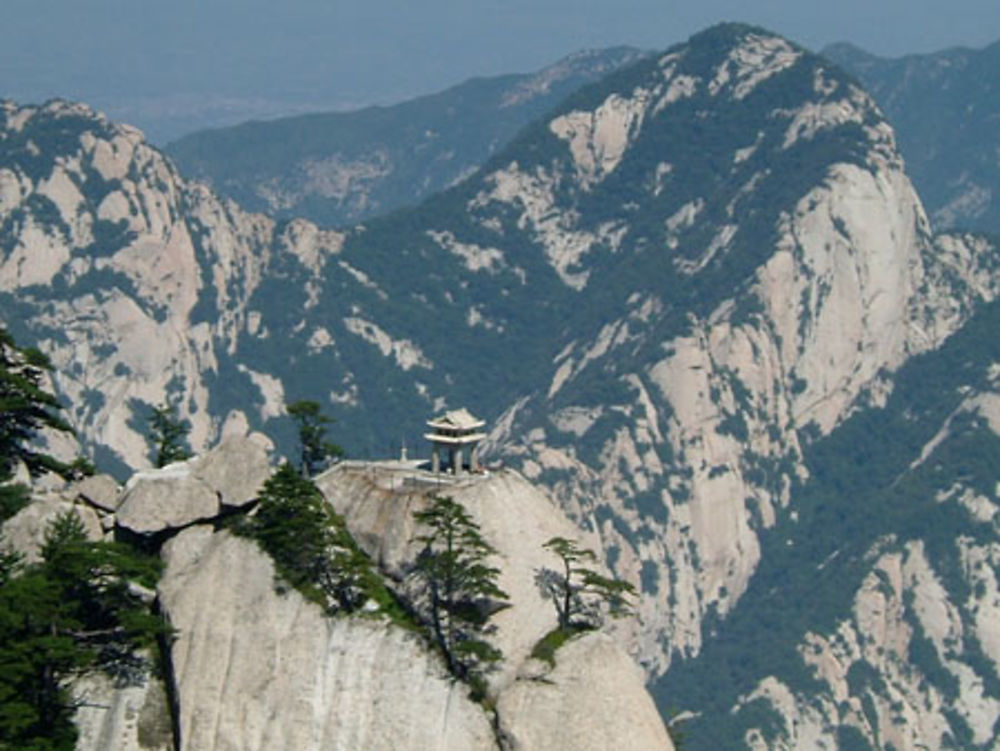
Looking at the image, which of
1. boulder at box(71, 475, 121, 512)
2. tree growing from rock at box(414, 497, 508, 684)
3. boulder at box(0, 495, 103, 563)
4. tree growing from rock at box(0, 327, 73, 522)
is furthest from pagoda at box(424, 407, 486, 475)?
tree growing from rock at box(0, 327, 73, 522)

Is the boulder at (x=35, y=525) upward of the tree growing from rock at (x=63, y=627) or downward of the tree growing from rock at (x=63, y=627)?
upward

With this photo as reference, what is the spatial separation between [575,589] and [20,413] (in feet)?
129

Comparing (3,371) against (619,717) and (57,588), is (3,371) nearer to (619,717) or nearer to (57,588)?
(57,588)

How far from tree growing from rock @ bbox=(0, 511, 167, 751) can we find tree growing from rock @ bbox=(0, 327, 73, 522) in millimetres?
10910

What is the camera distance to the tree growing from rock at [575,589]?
122812 mm

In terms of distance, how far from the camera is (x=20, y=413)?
142 meters

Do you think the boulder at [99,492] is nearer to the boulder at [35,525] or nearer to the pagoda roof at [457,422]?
the boulder at [35,525]

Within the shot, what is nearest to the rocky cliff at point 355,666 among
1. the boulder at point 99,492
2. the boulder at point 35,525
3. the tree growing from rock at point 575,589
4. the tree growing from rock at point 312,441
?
the boulder at point 35,525

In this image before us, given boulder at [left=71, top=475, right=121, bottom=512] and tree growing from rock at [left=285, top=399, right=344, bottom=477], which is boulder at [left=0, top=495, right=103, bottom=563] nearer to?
boulder at [left=71, top=475, right=121, bottom=512]

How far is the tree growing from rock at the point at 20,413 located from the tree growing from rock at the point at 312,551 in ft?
54.1

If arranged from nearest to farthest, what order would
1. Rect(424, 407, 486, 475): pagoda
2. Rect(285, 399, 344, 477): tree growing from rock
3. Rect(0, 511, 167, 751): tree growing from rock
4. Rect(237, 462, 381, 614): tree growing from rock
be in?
Rect(0, 511, 167, 751): tree growing from rock
Rect(237, 462, 381, 614): tree growing from rock
Rect(424, 407, 486, 475): pagoda
Rect(285, 399, 344, 477): tree growing from rock

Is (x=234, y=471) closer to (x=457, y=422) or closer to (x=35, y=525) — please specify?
(x=35, y=525)

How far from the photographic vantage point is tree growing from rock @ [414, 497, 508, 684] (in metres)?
120

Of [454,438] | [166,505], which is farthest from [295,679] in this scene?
[454,438]
